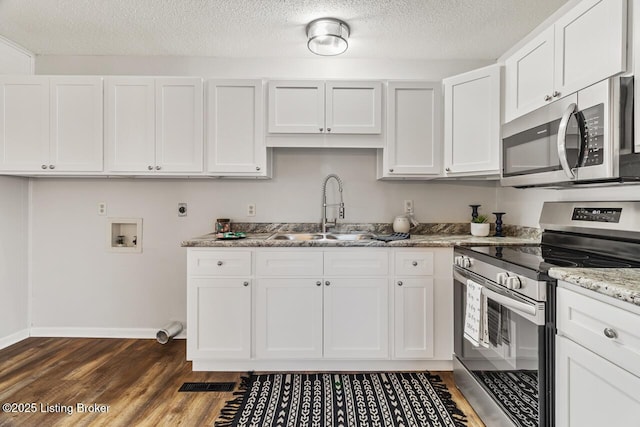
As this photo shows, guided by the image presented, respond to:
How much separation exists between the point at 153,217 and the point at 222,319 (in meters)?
1.26

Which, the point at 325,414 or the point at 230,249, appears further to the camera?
the point at 230,249

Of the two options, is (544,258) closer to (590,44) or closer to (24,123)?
(590,44)

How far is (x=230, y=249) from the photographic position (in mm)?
2404

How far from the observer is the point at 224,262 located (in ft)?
7.87

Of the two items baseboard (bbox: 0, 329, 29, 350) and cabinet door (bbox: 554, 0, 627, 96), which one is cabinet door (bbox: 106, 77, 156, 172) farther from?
cabinet door (bbox: 554, 0, 627, 96)

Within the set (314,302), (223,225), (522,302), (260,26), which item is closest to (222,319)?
(314,302)

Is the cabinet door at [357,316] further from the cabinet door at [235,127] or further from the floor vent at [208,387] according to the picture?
the cabinet door at [235,127]

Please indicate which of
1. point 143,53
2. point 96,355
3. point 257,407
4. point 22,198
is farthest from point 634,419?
point 22,198

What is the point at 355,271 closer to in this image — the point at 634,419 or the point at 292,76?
the point at 634,419

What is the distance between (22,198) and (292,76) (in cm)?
257

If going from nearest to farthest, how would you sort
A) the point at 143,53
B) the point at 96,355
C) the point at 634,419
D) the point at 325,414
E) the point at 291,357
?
the point at 634,419
the point at 325,414
the point at 291,357
the point at 96,355
the point at 143,53

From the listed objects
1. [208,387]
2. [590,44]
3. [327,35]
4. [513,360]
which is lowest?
[208,387]

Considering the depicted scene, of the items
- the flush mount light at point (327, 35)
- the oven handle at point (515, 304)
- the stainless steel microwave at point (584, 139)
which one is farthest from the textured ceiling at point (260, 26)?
the oven handle at point (515, 304)

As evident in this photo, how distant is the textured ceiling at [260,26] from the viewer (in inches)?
88.2
